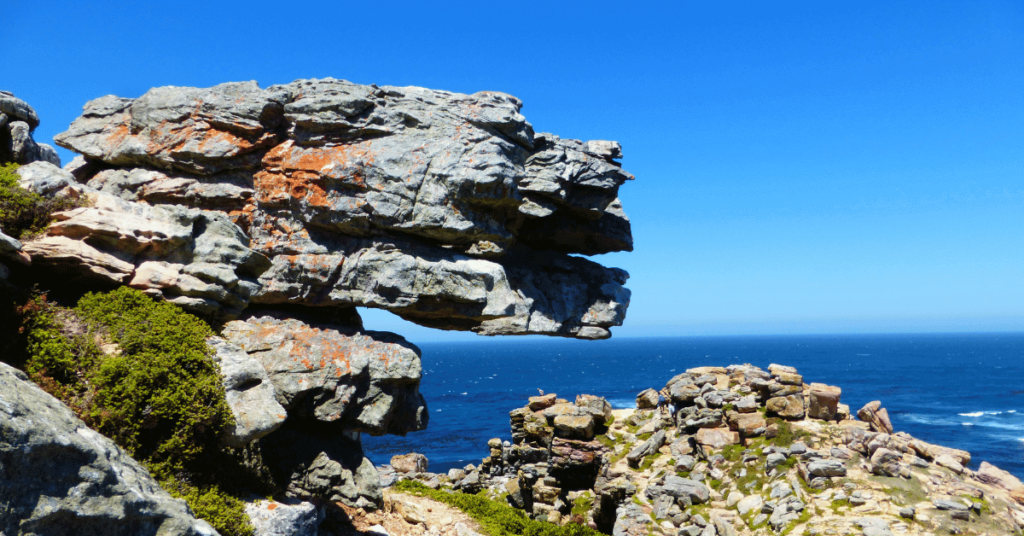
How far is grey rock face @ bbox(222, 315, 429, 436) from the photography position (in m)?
17.1

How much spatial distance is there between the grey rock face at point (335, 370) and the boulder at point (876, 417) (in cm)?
1574

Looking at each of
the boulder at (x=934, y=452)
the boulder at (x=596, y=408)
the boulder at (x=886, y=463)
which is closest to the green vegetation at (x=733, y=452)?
the boulder at (x=886, y=463)

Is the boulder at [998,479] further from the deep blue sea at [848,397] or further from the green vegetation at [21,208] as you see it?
the deep blue sea at [848,397]

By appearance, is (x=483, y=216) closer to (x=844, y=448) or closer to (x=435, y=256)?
(x=435, y=256)

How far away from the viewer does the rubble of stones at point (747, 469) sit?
16.4m

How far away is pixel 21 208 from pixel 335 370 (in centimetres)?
850

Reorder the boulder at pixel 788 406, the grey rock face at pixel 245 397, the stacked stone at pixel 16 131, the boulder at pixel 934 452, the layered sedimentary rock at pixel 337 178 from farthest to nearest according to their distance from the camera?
the boulder at pixel 788 406, the boulder at pixel 934 452, the layered sedimentary rock at pixel 337 178, the stacked stone at pixel 16 131, the grey rock face at pixel 245 397

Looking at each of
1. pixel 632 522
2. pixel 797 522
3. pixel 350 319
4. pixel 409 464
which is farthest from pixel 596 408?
pixel 409 464

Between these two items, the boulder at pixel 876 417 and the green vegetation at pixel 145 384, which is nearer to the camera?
the green vegetation at pixel 145 384

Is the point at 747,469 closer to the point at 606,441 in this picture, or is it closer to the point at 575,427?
the point at 606,441

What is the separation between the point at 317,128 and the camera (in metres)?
18.5

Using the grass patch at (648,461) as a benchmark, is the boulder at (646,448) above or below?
above

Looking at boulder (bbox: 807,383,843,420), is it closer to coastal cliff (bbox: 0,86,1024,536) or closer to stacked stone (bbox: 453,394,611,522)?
coastal cliff (bbox: 0,86,1024,536)

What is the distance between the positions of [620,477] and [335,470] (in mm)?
10646
